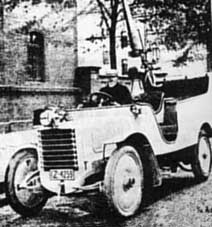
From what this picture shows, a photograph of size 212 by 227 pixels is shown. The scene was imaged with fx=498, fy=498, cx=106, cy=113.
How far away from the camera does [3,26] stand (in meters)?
1.49

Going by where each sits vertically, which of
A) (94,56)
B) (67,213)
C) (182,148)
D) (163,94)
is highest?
(94,56)

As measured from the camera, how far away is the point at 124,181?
154 cm

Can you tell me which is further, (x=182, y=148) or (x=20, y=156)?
(x=182, y=148)

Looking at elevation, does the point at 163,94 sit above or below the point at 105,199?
above

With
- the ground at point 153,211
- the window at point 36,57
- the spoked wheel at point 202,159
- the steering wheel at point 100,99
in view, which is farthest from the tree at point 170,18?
the ground at point 153,211

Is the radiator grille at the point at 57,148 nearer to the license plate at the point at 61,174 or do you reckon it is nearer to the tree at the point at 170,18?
the license plate at the point at 61,174

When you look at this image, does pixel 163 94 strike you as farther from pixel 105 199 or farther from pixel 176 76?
pixel 105 199

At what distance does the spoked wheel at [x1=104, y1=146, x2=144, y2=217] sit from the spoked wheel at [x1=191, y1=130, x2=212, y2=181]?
21 centimetres

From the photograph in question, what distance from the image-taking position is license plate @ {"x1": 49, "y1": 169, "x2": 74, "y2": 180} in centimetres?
149

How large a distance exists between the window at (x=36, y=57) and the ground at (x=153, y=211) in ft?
1.25

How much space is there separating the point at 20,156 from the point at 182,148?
54cm

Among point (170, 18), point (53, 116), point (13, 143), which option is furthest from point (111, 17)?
point (13, 143)

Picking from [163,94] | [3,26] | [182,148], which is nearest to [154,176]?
[182,148]

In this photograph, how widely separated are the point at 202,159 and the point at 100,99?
421mm
